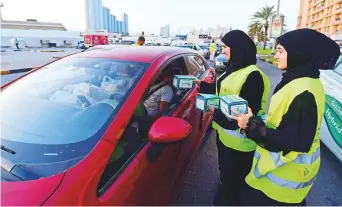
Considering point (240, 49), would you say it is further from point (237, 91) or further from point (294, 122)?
point (294, 122)

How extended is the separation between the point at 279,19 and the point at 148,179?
25.1 meters

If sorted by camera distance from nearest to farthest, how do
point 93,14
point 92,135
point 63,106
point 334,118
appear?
point 92,135
point 63,106
point 334,118
point 93,14

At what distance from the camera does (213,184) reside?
2836 millimetres

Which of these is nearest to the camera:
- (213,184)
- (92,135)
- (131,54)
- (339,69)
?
(92,135)

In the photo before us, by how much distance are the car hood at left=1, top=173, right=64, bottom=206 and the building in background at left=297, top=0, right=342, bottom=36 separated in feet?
181

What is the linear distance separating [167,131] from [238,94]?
81 centimetres

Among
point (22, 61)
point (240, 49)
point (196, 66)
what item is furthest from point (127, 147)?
point (22, 61)

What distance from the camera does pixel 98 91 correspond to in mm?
1926

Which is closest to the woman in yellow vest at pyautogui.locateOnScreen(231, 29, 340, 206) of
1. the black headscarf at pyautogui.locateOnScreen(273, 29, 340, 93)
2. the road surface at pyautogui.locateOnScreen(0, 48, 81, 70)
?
the black headscarf at pyautogui.locateOnScreen(273, 29, 340, 93)

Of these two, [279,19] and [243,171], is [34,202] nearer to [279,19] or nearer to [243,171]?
[243,171]

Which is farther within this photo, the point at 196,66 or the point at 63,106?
the point at 196,66

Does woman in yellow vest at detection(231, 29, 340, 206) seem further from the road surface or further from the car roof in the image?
the road surface

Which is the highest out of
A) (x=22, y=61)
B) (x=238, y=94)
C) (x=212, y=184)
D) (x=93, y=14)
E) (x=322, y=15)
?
(x=93, y=14)

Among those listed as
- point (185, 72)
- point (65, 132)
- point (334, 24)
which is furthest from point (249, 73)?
point (334, 24)
